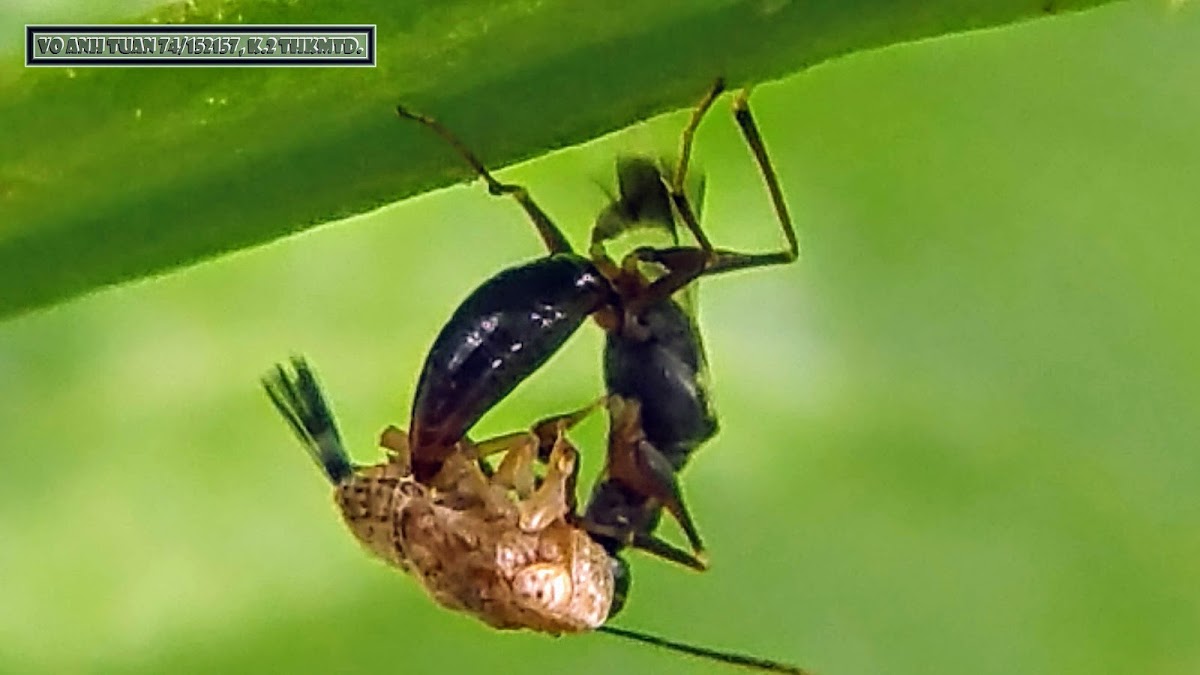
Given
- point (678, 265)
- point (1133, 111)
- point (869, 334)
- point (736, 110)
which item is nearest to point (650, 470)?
point (678, 265)

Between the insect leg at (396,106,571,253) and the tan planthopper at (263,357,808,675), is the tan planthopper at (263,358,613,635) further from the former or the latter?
the insect leg at (396,106,571,253)

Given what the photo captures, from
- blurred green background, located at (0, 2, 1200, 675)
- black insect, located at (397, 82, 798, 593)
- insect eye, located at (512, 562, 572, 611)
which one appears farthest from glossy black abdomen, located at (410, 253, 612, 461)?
blurred green background, located at (0, 2, 1200, 675)

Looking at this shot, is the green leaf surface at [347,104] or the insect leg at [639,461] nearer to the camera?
the green leaf surface at [347,104]

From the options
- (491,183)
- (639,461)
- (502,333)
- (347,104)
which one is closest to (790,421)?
(639,461)

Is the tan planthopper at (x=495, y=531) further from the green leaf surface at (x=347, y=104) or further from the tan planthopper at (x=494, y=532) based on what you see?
the green leaf surface at (x=347, y=104)

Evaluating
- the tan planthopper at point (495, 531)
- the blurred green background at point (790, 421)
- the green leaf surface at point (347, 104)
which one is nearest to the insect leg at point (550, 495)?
the tan planthopper at point (495, 531)

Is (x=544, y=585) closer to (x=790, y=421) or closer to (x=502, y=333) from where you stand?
(x=502, y=333)
